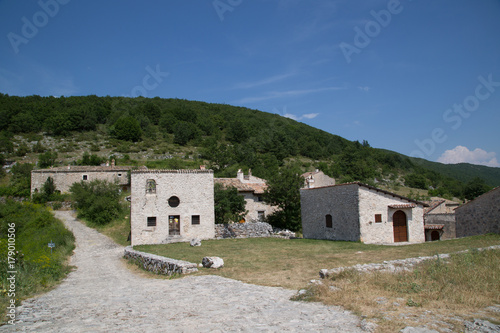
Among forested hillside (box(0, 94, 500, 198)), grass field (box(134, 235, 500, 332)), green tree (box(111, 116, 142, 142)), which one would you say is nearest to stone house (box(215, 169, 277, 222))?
forested hillside (box(0, 94, 500, 198))

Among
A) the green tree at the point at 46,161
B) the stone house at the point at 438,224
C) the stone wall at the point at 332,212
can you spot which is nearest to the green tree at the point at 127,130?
the green tree at the point at 46,161

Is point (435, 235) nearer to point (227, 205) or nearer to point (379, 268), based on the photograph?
point (227, 205)

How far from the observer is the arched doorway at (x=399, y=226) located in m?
21.2

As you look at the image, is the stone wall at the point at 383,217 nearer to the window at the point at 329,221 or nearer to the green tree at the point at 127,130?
the window at the point at 329,221

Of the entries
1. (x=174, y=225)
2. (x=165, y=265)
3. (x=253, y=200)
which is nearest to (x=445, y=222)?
(x=253, y=200)

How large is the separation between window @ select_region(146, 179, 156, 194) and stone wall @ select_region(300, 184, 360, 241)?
12.2m

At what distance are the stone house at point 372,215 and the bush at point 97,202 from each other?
20.7 metres

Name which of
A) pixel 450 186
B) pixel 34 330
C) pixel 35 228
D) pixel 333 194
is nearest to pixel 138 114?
pixel 35 228

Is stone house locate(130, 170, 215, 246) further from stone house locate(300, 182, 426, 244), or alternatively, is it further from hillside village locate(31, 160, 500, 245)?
stone house locate(300, 182, 426, 244)

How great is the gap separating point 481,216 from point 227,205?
19241mm

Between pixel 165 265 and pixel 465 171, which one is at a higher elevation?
pixel 465 171

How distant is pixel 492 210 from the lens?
20.8 meters

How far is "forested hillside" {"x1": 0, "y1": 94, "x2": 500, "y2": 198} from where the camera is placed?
65000mm

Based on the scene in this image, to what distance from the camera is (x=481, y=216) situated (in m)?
21.8
